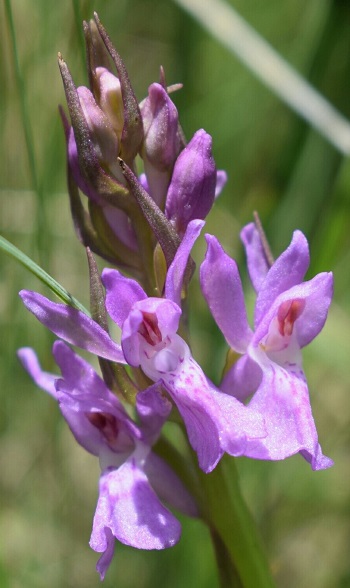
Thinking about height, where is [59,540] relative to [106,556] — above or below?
below

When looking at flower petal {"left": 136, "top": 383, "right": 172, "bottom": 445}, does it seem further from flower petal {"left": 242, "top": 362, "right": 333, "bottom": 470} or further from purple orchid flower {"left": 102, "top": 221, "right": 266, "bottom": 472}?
flower petal {"left": 242, "top": 362, "right": 333, "bottom": 470}

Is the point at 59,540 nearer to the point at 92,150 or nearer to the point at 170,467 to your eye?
the point at 170,467

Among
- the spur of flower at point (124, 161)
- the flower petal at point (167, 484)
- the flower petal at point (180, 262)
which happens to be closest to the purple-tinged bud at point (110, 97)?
the spur of flower at point (124, 161)

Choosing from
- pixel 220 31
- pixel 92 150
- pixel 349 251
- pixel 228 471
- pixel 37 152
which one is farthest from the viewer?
pixel 37 152

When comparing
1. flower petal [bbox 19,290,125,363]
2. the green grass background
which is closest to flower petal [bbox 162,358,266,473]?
flower petal [bbox 19,290,125,363]

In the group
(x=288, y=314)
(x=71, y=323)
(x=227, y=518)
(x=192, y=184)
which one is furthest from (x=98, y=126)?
(x=227, y=518)

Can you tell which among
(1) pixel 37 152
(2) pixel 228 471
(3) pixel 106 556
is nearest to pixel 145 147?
(2) pixel 228 471
